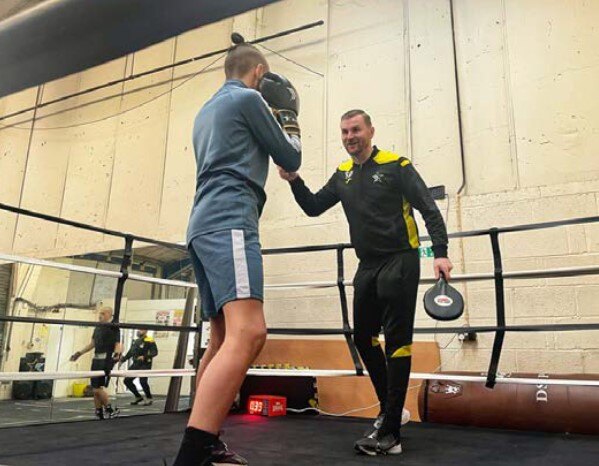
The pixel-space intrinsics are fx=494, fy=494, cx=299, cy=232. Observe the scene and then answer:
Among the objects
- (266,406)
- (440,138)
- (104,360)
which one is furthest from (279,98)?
(104,360)

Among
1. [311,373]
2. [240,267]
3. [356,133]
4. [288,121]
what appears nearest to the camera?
[240,267]

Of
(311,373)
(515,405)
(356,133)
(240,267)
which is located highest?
(356,133)

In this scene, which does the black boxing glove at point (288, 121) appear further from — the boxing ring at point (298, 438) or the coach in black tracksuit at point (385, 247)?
the boxing ring at point (298, 438)

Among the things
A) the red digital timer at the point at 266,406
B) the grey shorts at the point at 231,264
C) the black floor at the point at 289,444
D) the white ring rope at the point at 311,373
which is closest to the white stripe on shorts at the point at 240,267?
the grey shorts at the point at 231,264

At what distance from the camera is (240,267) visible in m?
1.17

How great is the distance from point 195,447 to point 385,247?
102cm

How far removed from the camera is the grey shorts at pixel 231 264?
116 centimetres

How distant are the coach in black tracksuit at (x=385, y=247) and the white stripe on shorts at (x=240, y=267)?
26.6 inches

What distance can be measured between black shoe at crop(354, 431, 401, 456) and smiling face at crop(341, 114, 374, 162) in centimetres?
103

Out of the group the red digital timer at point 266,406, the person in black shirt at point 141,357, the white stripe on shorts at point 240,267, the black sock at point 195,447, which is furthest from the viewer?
the person in black shirt at point 141,357

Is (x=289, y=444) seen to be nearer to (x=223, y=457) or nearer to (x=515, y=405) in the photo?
(x=223, y=457)

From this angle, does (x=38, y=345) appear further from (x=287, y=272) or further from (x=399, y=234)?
(x=399, y=234)

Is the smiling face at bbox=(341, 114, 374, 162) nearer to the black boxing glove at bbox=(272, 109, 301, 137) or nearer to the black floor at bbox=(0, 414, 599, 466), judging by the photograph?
the black boxing glove at bbox=(272, 109, 301, 137)

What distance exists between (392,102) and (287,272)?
1.45 metres
